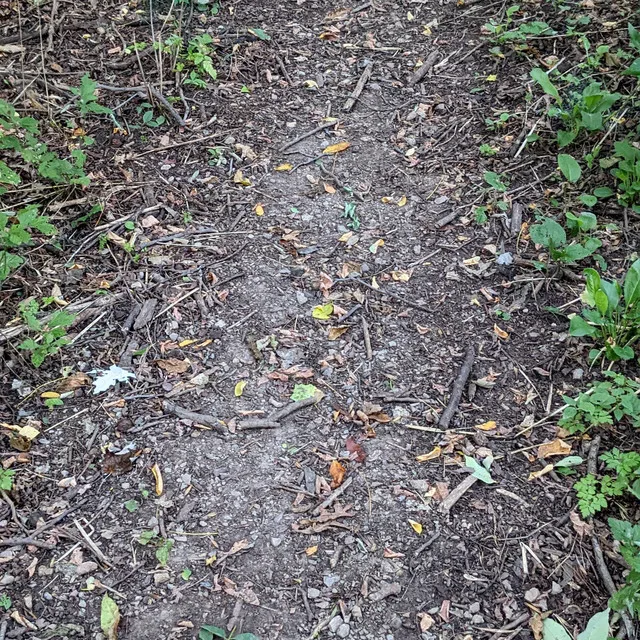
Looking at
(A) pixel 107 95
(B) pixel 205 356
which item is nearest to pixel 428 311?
(B) pixel 205 356

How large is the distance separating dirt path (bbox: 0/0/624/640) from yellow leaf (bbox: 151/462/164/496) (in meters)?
0.03

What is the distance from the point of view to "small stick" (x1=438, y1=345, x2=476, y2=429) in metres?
2.85

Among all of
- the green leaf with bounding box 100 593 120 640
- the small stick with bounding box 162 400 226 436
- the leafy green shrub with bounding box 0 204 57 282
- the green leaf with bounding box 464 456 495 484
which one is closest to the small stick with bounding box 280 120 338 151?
the leafy green shrub with bounding box 0 204 57 282

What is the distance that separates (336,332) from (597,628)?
5.47 feet

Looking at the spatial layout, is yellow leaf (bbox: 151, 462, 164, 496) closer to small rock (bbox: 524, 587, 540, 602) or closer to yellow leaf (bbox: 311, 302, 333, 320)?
yellow leaf (bbox: 311, 302, 333, 320)

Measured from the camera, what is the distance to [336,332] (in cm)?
319

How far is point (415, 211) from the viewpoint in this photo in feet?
12.4

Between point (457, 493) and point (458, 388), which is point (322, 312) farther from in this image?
point (457, 493)

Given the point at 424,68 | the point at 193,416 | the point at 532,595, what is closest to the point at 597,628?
the point at 532,595

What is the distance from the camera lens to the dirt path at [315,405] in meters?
2.38

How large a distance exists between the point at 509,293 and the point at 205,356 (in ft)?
5.25

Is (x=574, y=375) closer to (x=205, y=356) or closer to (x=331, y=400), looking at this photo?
(x=331, y=400)

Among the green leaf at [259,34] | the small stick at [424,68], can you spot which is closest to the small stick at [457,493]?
the small stick at [424,68]

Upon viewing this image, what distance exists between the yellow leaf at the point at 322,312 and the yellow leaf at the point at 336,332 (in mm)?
91
